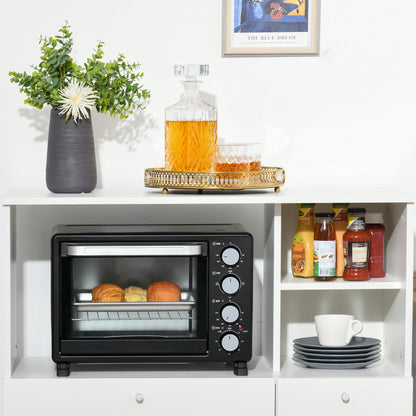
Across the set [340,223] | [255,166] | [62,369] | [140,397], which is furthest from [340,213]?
[62,369]

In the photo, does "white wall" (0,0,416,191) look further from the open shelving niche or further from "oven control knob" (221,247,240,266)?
"oven control knob" (221,247,240,266)

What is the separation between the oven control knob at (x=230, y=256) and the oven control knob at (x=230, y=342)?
0.60ft

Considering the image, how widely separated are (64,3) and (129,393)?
1.10 metres

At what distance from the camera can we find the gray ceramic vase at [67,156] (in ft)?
6.36

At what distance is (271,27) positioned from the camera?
215 centimetres

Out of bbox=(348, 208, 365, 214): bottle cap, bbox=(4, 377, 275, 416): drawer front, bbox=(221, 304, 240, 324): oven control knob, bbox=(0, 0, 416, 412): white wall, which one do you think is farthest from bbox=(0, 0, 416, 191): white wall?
bbox=(4, 377, 275, 416): drawer front

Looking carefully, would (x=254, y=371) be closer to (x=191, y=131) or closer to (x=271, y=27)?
(x=191, y=131)

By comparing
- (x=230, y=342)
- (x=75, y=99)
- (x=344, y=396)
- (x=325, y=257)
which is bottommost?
(x=344, y=396)

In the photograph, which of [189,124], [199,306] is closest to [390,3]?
[189,124]

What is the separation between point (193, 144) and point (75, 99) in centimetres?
32

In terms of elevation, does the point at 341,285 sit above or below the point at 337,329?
above

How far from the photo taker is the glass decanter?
1940 mm

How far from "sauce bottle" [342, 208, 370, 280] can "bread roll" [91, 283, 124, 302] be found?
0.59 meters

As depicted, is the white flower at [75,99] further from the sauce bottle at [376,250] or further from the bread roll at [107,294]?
the sauce bottle at [376,250]
